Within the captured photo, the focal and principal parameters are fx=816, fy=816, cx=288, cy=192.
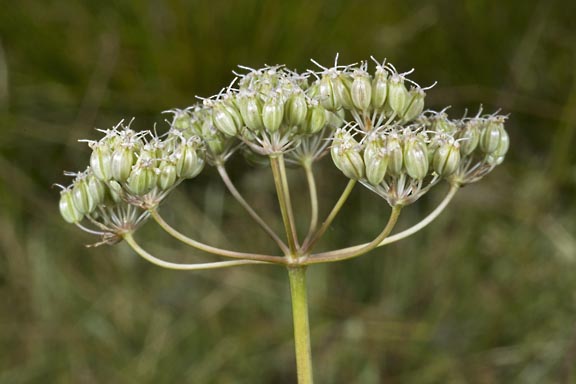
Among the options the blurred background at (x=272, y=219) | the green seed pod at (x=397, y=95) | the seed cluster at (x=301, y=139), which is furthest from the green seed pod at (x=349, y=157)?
the blurred background at (x=272, y=219)

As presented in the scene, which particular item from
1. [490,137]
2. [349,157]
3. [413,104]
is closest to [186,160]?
[349,157]

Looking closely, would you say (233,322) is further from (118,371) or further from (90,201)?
(90,201)

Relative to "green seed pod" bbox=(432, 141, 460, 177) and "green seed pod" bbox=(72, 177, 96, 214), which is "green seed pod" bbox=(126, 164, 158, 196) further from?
"green seed pod" bbox=(432, 141, 460, 177)

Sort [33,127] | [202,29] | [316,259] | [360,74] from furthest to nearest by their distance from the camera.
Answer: [33,127], [202,29], [360,74], [316,259]

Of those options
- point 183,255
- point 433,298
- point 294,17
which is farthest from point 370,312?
point 294,17

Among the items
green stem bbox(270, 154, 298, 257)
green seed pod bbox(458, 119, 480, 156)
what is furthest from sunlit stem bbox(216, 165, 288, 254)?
green seed pod bbox(458, 119, 480, 156)

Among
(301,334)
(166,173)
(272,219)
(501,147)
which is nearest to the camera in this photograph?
(301,334)

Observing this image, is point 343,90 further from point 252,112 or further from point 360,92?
point 252,112
